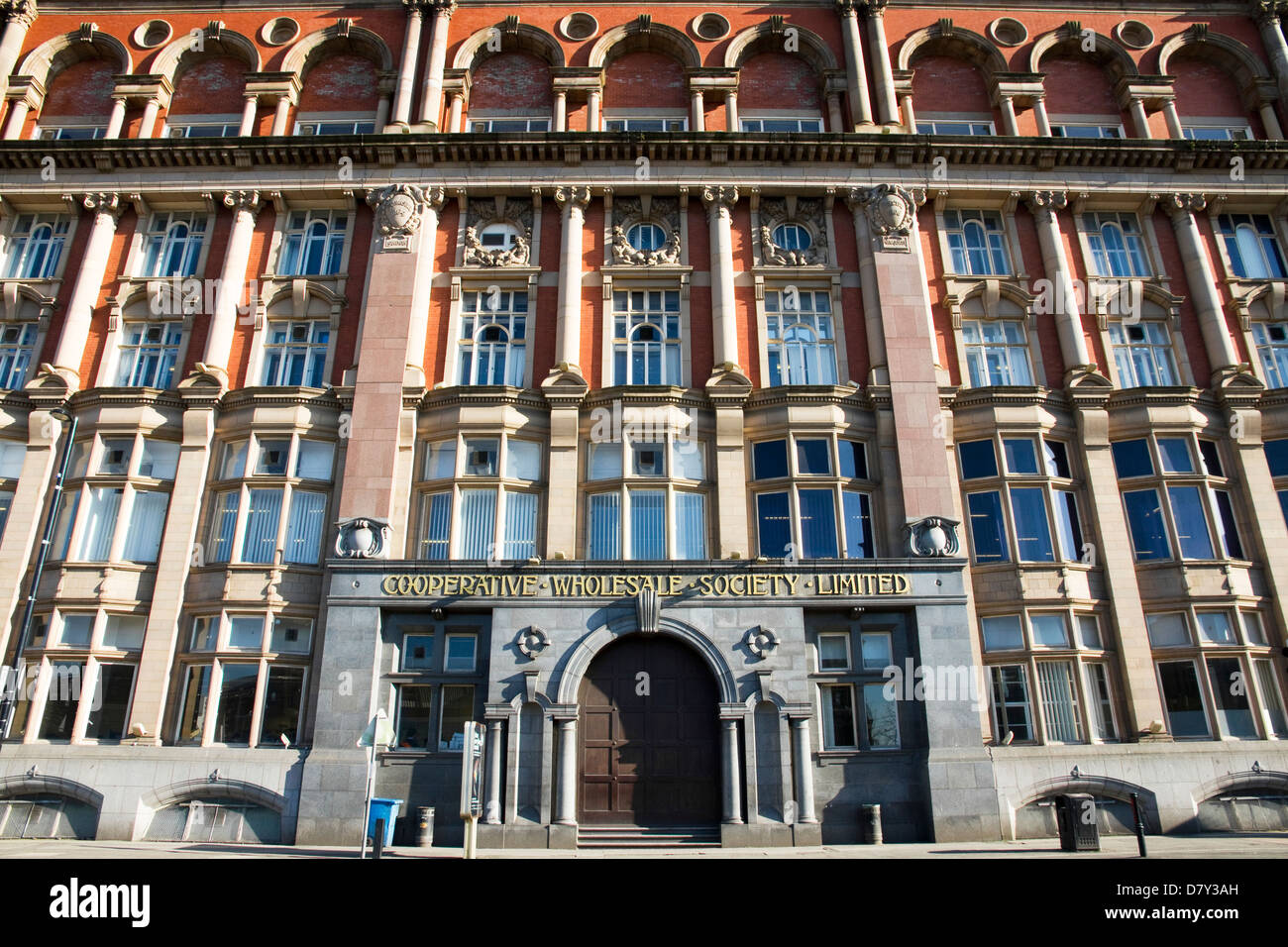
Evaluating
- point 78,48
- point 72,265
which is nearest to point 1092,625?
point 72,265

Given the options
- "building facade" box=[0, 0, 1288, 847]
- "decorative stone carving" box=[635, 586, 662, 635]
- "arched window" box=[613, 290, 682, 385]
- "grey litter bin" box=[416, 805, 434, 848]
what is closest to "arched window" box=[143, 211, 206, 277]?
"building facade" box=[0, 0, 1288, 847]

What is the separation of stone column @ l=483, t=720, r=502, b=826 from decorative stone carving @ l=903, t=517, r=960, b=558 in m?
12.5

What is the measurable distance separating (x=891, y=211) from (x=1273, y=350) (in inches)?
537

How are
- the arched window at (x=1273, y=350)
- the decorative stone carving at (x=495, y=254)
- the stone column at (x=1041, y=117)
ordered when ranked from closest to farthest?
1. the arched window at (x=1273, y=350)
2. the decorative stone carving at (x=495, y=254)
3. the stone column at (x=1041, y=117)

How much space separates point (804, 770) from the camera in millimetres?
20797

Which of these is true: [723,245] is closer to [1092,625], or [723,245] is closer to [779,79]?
[779,79]

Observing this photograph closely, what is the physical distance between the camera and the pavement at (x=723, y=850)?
17.7m

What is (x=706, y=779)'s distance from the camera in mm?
21188

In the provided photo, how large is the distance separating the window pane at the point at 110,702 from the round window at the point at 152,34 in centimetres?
2458

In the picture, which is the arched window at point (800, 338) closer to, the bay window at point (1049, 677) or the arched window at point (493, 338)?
the arched window at point (493, 338)

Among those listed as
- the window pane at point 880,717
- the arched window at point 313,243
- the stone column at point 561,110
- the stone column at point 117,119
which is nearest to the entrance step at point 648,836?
the window pane at point 880,717

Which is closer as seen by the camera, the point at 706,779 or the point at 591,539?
the point at 706,779

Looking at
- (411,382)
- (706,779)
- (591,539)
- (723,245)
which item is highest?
(723,245)
